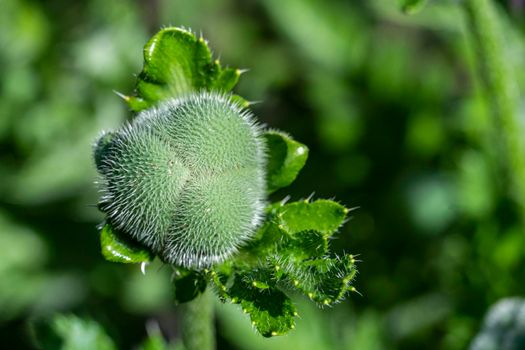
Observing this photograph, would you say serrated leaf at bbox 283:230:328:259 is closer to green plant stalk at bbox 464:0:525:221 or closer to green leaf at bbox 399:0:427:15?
green leaf at bbox 399:0:427:15

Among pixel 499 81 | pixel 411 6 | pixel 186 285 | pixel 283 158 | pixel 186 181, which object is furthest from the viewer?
pixel 499 81

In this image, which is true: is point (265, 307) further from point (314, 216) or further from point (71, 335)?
point (71, 335)

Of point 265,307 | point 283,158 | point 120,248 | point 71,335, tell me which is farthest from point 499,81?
point 71,335

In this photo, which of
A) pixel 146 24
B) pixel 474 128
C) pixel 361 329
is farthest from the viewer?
pixel 146 24

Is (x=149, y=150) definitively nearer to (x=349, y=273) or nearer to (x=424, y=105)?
(x=349, y=273)

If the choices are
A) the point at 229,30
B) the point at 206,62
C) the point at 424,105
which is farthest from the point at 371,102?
the point at 206,62

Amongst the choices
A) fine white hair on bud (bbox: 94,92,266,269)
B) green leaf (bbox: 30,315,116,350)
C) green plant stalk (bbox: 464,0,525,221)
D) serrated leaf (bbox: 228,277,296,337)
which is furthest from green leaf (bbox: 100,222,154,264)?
green plant stalk (bbox: 464,0,525,221)
